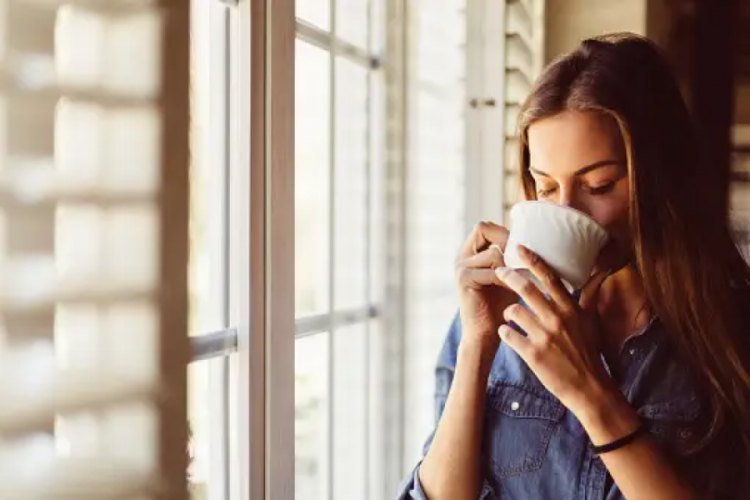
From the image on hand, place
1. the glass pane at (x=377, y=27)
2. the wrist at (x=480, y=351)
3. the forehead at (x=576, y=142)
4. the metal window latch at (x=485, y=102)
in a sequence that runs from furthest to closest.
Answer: the metal window latch at (x=485, y=102), the glass pane at (x=377, y=27), the wrist at (x=480, y=351), the forehead at (x=576, y=142)

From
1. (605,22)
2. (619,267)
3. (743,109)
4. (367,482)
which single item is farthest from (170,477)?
(743,109)

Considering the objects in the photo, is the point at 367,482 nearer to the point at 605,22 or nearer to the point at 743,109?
the point at 605,22

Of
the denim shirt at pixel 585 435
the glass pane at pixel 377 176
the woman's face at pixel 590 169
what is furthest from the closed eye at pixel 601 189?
the glass pane at pixel 377 176

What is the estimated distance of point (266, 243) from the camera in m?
1.03

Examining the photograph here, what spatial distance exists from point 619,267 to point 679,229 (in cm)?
9

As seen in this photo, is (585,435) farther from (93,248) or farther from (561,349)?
(93,248)

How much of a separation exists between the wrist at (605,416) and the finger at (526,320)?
91mm

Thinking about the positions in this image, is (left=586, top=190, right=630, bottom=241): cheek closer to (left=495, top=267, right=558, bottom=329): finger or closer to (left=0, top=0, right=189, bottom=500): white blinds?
(left=495, top=267, right=558, bottom=329): finger

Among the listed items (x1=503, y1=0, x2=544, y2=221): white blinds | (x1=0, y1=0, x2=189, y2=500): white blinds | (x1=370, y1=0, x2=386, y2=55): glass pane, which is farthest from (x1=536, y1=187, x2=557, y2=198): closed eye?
(x1=503, y1=0, x2=544, y2=221): white blinds

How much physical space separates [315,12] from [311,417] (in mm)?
635

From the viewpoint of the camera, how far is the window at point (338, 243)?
1.28 meters

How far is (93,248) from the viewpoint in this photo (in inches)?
23.7

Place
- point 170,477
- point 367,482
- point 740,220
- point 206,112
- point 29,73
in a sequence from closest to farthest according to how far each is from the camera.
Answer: point 29,73, point 170,477, point 206,112, point 367,482, point 740,220

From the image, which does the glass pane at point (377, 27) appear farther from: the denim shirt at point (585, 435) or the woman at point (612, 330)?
the denim shirt at point (585, 435)
